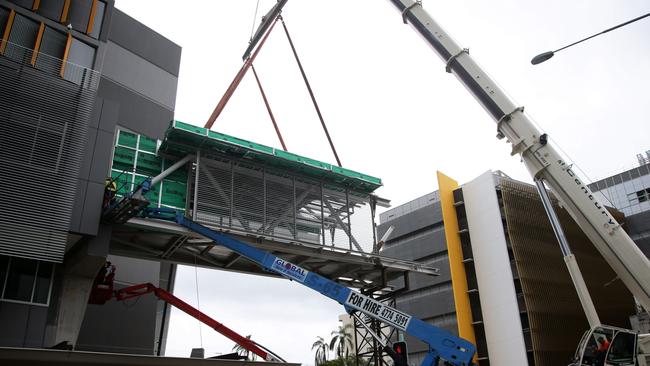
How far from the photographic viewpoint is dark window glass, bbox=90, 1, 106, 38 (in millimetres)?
21475

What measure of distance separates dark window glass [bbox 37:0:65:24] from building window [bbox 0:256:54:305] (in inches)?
387

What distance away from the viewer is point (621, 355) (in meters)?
16.6

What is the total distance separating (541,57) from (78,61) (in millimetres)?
17119

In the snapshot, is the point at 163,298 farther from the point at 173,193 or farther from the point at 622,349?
the point at 622,349

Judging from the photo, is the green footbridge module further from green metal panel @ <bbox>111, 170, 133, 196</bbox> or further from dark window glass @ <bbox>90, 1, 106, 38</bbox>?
dark window glass @ <bbox>90, 1, 106, 38</bbox>

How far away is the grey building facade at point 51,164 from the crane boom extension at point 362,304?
→ 278 cm

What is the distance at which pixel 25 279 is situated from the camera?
17.1m

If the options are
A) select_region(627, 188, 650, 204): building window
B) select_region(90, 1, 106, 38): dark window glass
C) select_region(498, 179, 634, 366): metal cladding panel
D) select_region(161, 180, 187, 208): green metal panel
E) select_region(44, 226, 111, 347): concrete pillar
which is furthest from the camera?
select_region(627, 188, 650, 204): building window

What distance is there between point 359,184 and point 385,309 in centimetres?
1076

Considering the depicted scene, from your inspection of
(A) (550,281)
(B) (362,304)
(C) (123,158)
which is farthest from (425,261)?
(B) (362,304)

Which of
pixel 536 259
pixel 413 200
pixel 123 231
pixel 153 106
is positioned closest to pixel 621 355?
pixel 123 231

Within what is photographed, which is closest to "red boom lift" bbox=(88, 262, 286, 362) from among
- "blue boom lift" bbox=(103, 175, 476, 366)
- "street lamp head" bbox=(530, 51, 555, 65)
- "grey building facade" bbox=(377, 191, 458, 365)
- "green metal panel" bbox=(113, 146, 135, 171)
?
"blue boom lift" bbox=(103, 175, 476, 366)

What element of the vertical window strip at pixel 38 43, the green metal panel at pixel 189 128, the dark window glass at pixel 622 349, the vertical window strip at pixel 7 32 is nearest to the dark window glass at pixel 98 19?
the vertical window strip at pixel 38 43

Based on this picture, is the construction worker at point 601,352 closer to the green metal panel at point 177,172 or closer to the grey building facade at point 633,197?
the green metal panel at point 177,172
